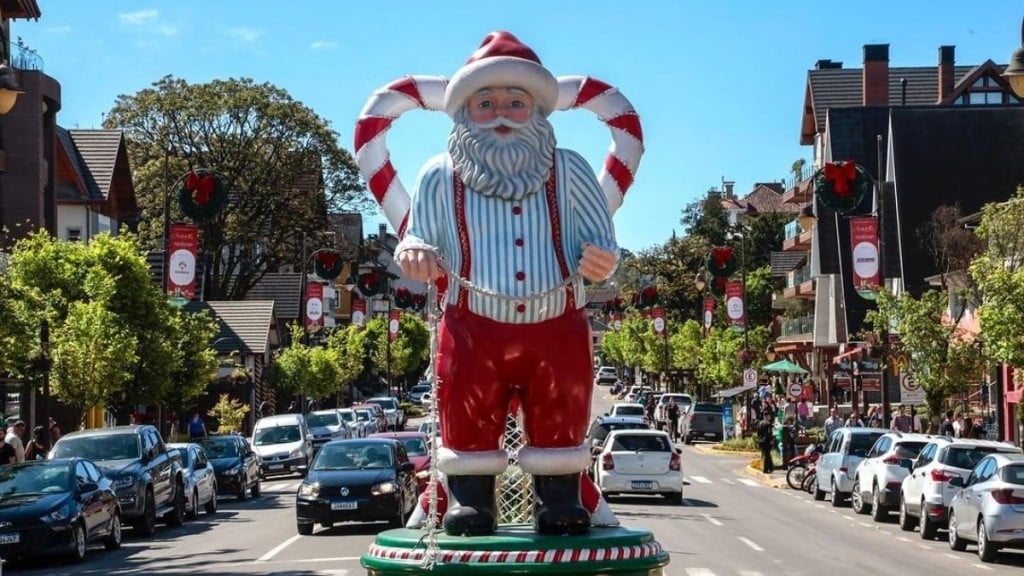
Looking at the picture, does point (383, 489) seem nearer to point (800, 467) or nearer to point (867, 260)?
point (867, 260)

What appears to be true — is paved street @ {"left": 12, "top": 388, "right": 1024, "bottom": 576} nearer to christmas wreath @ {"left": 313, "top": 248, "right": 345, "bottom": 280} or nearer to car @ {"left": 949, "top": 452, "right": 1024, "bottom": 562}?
car @ {"left": 949, "top": 452, "right": 1024, "bottom": 562}

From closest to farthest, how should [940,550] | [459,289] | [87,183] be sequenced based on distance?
1. [459,289]
2. [940,550]
3. [87,183]

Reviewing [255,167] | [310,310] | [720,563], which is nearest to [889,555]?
[720,563]

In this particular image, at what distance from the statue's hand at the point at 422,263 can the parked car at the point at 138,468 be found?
1814 cm

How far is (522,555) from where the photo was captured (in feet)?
25.0

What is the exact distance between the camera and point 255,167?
6950 centimetres

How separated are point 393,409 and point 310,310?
6962mm

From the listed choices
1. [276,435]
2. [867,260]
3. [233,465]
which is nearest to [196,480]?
[233,465]

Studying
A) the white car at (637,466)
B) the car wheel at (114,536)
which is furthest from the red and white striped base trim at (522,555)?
the white car at (637,466)

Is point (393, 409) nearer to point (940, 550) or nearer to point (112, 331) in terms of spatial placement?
point (112, 331)

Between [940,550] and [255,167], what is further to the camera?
[255,167]

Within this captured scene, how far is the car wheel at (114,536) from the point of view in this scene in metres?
23.4

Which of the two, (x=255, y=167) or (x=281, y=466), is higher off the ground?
(x=255, y=167)

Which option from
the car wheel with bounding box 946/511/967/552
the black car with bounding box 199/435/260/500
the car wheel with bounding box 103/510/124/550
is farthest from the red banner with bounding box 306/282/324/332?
the car wheel with bounding box 946/511/967/552
